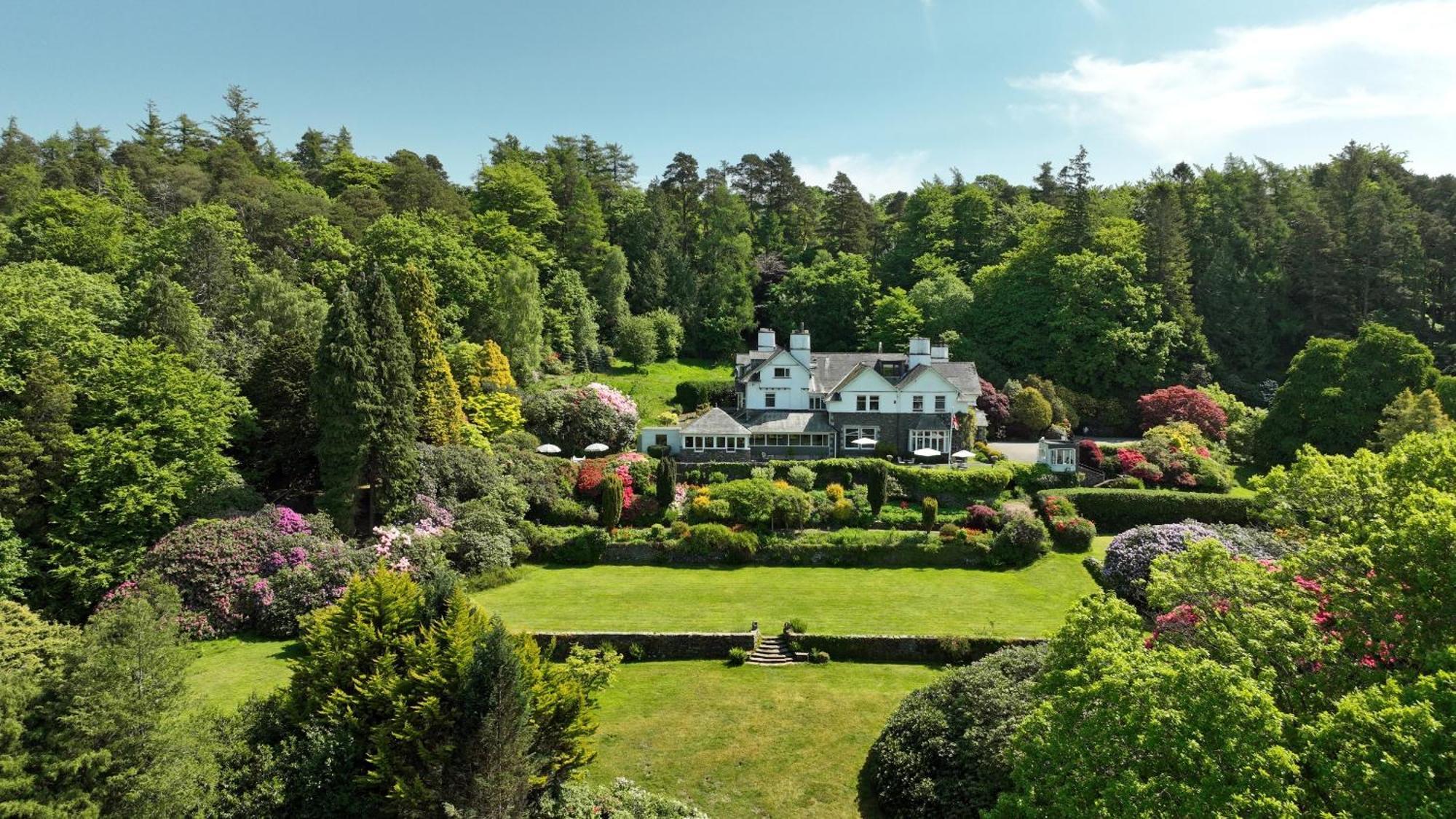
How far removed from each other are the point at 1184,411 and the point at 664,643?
133ft

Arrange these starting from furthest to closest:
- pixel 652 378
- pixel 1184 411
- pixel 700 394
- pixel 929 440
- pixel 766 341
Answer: pixel 652 378
pixel 700 394
pixel 1184 411
pixel 766 341
pixel 929 440

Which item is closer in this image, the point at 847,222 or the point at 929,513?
the point at 929,513

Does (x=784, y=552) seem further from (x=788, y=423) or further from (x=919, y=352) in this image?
(x=919, y=352)

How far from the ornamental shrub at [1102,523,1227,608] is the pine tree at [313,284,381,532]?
28.7m

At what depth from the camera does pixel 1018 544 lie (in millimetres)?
32719

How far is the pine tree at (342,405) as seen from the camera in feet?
94.5

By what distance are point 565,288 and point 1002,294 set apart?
114 feet

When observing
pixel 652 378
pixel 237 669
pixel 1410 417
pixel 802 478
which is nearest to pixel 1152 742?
pixel 237 669

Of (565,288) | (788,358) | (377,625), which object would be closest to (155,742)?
(377,625)

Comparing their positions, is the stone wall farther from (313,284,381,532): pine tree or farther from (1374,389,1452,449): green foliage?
(1374,389,1452,449): green foliage

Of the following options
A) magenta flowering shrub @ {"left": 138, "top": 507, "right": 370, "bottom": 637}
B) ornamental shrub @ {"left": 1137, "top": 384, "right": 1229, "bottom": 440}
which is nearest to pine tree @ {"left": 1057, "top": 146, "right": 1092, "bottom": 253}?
ornamental shrub @ {"left": 1137, "top": 384, "right": 1229, "bottom": 440}

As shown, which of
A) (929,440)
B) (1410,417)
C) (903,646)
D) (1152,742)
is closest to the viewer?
(1152,742)

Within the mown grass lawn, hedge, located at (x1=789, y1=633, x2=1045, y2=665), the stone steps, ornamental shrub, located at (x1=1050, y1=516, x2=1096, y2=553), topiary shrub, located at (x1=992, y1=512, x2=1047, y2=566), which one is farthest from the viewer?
ornamental shrub, located at (x1=1050, y1=516, x2=1096, y2=553)

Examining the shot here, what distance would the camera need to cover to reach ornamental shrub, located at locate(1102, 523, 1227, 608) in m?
27.1
